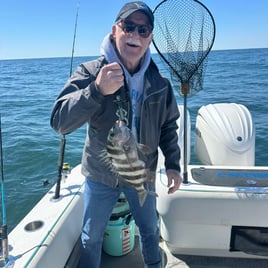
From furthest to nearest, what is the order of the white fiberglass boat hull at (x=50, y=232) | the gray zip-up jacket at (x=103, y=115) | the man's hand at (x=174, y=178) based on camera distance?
1. the man's hand at (x=174, y=178)
2. the white fiberglass boat hull at (x=50, y=232)
3. the gray zip-up jacket at (x=103, y=115)

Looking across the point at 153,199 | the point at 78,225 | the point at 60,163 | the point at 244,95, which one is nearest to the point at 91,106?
the point at 153,199

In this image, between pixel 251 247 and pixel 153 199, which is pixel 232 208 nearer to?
pixel 251 247

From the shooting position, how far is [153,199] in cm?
226

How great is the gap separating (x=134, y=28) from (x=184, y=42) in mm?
1178

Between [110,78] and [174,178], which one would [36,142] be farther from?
[110,78]

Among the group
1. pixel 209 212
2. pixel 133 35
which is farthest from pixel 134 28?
pixel 209 212

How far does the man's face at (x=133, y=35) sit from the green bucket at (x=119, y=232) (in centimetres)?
146

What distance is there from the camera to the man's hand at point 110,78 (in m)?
1.43

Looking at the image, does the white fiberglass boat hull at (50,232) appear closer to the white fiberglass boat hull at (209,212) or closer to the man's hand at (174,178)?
the white fiberglass boat hull at (209,212)

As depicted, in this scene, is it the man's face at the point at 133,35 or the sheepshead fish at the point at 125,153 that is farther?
the man's face at the point at 133,35

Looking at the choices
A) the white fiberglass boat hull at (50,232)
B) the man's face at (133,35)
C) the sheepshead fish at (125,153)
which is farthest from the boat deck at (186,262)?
the man's face at (133,35)

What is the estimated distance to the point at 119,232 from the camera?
2836 mm

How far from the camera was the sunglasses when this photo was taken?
1.76 metres

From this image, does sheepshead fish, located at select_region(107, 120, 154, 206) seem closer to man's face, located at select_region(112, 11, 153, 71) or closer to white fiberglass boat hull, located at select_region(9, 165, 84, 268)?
man's face, located at select_region(112, 11, 153, 71)
